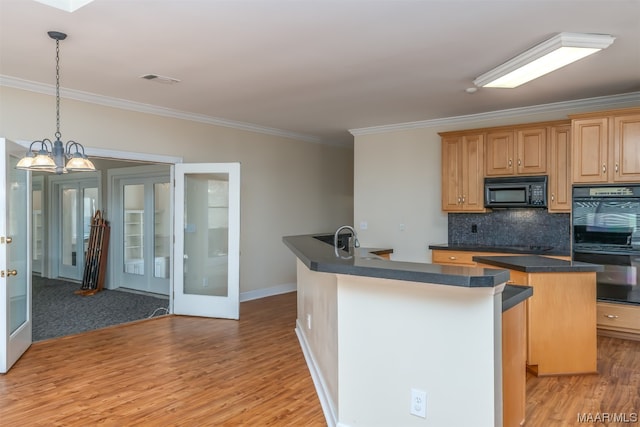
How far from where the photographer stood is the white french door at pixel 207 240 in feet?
17.3

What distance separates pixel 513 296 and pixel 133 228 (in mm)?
6672

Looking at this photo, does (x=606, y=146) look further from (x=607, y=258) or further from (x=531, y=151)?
(x=607, y=258)

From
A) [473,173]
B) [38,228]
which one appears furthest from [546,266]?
[38,228]

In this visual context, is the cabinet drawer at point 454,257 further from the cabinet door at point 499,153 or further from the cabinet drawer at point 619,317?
the cabinet drawer at point 619,317

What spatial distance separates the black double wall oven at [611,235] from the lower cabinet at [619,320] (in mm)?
69

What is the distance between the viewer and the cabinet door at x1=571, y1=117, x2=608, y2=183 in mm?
4281

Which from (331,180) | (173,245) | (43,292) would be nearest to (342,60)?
(173,245)

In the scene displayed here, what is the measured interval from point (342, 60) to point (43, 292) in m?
6.47

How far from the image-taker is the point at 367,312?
2.30 metres

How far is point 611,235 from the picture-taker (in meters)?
4.34

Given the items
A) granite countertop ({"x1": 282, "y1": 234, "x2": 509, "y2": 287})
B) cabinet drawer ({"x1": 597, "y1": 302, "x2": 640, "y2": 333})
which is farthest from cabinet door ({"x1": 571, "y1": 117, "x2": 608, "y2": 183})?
granite countertop ({"x1": 282, "y1": 234, "x2": 509, "y2": 287})

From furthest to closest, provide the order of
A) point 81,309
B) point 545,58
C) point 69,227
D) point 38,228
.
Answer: point 38,228
point 69,227
point 81,309
point 545,58

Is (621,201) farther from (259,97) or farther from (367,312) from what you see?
(259,97)

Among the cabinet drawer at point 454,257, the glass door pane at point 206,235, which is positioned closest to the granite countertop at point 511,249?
the cabinet drawer at point 454,257
